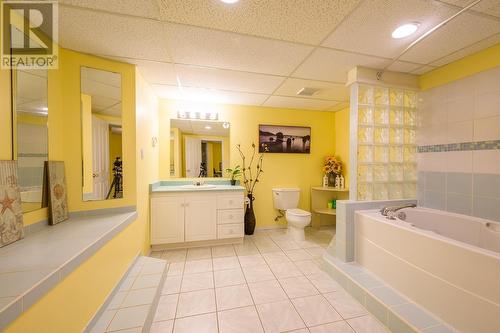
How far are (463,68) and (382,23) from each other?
3.84 ft

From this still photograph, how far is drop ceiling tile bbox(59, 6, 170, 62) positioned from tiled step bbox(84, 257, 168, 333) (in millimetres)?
1914

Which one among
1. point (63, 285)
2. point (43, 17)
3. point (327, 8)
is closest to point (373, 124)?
point (327, 8)

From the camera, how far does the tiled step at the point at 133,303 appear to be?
1222mm

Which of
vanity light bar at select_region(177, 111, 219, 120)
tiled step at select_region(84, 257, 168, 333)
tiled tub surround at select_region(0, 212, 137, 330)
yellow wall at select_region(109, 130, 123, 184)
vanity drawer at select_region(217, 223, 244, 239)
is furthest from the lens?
vanity light bar at select_region(177, 111, 219, 120)

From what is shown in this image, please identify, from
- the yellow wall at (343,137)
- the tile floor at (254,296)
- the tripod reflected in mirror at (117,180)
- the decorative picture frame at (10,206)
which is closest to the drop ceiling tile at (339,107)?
the yellow wall at (343,137)

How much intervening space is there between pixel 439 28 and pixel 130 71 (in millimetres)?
2546

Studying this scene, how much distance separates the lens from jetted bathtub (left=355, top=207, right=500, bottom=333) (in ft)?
3.55

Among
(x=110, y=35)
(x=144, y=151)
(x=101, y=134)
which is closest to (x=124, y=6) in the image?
(x=110, y=35)

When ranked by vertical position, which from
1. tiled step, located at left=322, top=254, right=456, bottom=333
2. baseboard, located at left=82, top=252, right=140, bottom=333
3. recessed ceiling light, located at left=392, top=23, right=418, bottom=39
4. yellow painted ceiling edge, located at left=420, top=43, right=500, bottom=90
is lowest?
tiled step, located at left=322, top=254, right=456, bottom=333

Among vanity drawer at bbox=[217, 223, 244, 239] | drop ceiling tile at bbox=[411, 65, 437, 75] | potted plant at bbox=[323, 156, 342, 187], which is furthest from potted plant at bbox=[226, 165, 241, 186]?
drop ceiling tile at bbox=[411, 65, 437, 75]

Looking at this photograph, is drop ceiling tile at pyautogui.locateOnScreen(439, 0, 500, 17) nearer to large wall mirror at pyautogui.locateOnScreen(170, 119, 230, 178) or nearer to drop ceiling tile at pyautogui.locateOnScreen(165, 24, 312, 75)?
drop ceiling tile at pyautogui.locateOnScreen(165, 24, 312, 75)

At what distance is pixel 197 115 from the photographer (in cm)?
308

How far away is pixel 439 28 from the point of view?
4.54 feet

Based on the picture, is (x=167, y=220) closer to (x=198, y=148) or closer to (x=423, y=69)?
(x=198, y=148)
